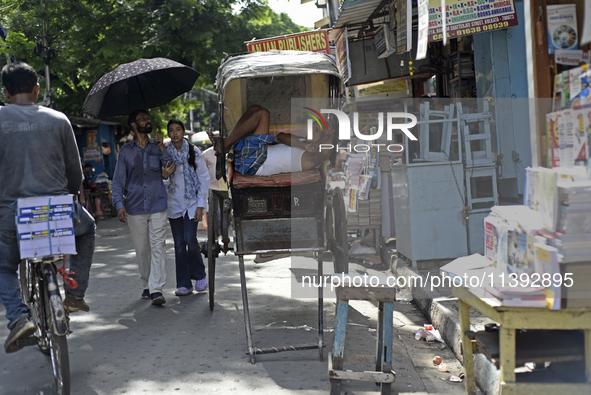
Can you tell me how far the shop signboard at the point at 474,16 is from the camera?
6.53 m

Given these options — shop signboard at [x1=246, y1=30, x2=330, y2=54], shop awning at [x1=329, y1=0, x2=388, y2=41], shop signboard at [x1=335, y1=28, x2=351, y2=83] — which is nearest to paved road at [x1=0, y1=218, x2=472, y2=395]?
shop awning at [x1=329, y1=0, x2=388, y2=41]

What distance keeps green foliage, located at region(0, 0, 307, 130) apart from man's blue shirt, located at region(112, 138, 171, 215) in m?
9.93

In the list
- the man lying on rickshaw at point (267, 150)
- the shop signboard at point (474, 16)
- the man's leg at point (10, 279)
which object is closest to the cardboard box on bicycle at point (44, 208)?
the man's leg at point (10, 279)

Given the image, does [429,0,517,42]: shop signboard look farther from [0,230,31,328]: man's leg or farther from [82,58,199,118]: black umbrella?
[0,230,31,328]: man's leg

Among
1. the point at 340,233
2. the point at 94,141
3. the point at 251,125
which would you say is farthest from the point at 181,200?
the point at 94,141

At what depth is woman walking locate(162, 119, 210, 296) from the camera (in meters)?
6.46

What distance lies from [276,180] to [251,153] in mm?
342

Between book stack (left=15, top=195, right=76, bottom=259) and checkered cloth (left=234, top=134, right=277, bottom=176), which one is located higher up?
checkered cloth (left=234, top=134, right=277, bottom=176)

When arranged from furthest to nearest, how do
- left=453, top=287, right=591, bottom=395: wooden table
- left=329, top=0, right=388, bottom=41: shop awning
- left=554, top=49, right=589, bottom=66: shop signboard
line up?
left=329, top=0, right=388, bottom=41: shop awning
left=554, top=49, right=589, bottom=66: shop signboard
left=453, top=287, right=591, bottom=395: wooden table

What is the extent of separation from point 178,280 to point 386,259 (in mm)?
3229

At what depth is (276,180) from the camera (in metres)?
4.97

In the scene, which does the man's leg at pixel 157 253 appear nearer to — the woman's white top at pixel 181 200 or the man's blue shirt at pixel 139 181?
the man's blue shirt at pixel 139 181

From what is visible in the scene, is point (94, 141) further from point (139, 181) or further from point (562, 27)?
point (562, 27)

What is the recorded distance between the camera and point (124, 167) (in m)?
6.20
